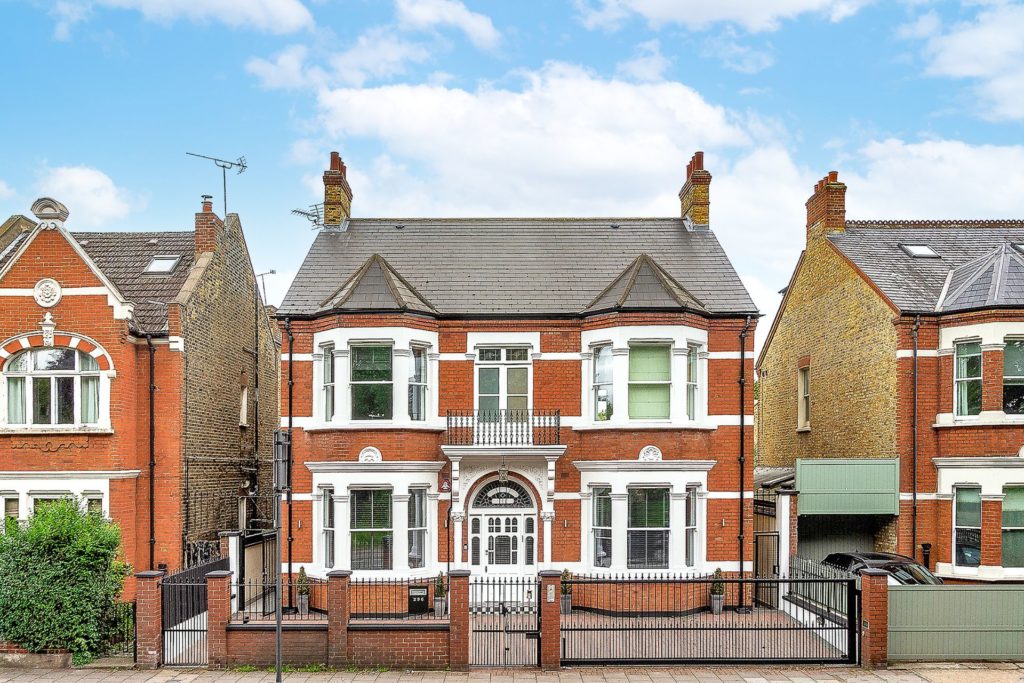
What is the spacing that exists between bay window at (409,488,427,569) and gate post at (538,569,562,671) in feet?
17.8

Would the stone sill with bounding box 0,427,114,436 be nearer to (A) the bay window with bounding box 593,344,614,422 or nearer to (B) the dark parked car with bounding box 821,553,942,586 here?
(A) the bay window with bounding box 593,344,614,422

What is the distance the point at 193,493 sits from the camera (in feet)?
67.2

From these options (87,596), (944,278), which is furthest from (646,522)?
(87,596)

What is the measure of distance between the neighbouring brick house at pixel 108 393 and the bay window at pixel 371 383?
4341 mm

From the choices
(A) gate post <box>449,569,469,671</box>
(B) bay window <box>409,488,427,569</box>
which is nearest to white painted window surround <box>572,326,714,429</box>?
(B) bay window <box>409,488,427,569</box>

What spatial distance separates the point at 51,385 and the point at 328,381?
6.32m

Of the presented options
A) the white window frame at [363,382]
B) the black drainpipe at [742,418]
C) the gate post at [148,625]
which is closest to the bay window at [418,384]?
the white window frame at [363,382]

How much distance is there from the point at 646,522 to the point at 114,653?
11.4 metres

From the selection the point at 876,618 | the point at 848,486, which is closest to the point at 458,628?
the point at 876,618

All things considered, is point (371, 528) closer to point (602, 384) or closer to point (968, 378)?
point (602, 384)

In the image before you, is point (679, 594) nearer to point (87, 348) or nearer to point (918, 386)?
point (918, 386)

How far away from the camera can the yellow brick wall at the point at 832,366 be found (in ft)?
68.2

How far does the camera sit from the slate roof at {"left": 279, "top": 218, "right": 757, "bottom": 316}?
20.5 m

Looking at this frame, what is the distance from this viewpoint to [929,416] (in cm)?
1981
